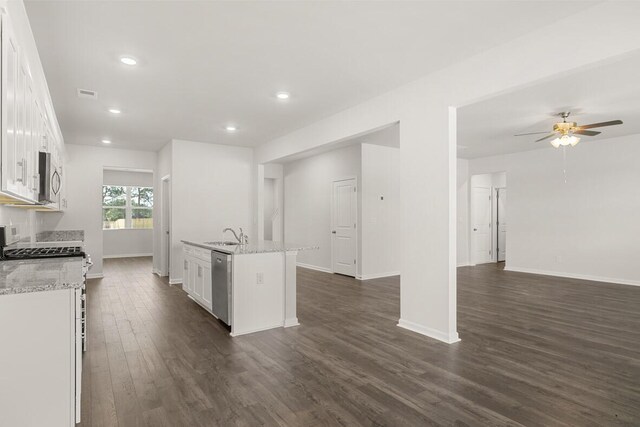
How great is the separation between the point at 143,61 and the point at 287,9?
166 centimetres

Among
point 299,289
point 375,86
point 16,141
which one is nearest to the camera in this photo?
point 16,141

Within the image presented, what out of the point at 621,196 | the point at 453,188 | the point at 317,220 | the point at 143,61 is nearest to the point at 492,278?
the point at 621,196

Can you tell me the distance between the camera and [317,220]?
27.7 ft

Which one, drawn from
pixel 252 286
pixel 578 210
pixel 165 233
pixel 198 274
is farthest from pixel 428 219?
pixel 165 233

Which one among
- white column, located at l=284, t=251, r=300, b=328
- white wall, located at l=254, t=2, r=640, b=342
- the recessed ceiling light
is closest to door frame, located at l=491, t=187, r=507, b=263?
white wall, located at l=254, t=2, r=640, b=342

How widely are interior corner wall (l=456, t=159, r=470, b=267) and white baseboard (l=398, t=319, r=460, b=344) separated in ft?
18.7

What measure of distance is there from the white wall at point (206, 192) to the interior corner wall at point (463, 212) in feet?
17.4

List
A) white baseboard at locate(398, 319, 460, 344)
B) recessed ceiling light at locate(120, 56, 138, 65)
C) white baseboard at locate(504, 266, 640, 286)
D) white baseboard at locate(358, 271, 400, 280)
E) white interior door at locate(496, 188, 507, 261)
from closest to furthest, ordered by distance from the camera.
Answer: recessed ceiling light at locate(120, 56, 138, 65) → white baseboard at locate(398, 319, 460, 344) → white baseboard at locate(504, 266, 640, 286) → white baseboard at locate(358, 271, 400, 280) → white interior door at locate(496, 188, 507, 261)

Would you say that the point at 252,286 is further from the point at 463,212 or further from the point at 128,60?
the point at 463,212

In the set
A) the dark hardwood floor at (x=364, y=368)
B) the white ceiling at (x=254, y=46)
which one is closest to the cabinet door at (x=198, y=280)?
the dark hardwood floor at (x=364, y=368)

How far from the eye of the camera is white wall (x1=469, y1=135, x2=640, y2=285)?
265 inches

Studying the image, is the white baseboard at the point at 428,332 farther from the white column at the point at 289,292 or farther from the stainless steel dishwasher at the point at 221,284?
the stainless steel dishwasher at the point at 221,284

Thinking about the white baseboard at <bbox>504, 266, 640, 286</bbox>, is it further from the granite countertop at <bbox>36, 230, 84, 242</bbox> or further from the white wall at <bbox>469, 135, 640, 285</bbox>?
the granite countertop at <bbox>36, 230, 84, 242</bbox>

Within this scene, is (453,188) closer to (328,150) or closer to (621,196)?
(328,150)
